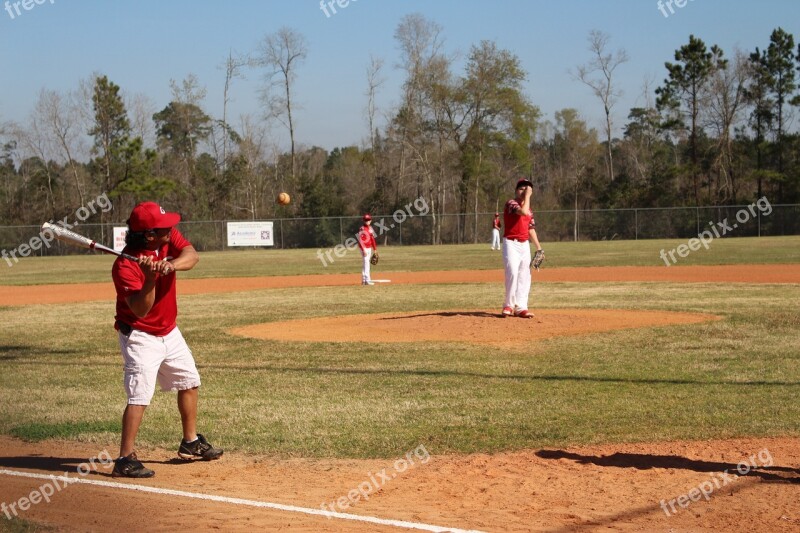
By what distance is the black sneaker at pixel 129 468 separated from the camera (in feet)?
21.6

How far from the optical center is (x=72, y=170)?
69.4 m

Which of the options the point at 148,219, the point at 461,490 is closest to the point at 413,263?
the point at 148,219

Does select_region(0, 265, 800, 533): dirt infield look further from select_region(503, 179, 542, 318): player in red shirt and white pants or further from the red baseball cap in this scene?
select_region(503, 179, 542, 318): player in red shirt and white pants

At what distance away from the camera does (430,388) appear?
10.0 meters

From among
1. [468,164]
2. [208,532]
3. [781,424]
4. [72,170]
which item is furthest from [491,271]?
[72,170]

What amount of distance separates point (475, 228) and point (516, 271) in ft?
162

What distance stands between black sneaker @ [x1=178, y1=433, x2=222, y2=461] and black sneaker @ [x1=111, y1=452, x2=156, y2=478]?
43 centimetres

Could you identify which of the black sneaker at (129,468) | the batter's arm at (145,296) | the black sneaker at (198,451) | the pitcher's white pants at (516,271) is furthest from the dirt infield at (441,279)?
the batter's arm at (145,296)

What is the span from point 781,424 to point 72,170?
68.1 metres

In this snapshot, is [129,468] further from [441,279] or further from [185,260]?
[441,279]

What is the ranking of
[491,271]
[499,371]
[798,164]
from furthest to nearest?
[798,164], [491,271], [499,371]

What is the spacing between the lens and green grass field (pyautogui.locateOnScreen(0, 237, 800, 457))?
789cm

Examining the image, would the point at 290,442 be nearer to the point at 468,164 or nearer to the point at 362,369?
the point at 362,369

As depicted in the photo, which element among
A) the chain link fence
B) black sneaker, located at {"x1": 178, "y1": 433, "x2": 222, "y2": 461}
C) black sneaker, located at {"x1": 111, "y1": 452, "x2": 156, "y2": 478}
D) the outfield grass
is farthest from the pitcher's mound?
the chain link fence
